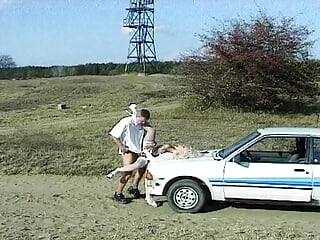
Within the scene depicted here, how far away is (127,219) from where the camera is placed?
8.72 meters

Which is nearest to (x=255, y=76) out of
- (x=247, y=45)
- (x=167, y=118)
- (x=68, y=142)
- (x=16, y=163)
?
(x=247, y=45)

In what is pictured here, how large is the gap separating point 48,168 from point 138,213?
13.1 ft

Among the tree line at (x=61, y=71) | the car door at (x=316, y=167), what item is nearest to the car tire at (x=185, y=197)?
the car door at (x=316, y=167)

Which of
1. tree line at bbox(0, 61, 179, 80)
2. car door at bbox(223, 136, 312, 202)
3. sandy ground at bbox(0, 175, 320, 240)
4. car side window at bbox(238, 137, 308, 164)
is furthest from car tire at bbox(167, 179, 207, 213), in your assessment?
tree line at bbox(0, 61, 179, 80)

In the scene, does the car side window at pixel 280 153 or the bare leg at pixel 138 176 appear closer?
the car side window at pixel 280 153

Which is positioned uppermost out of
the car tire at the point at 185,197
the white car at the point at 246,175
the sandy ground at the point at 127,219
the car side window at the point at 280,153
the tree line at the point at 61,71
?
the tree line at the point at 61,71

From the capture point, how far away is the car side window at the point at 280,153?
8.95 metres

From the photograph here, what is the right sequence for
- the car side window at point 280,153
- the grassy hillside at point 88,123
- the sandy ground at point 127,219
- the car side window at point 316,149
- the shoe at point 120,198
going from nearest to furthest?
the sandy ground at point 127,219, the car side window at point 316,149, the car side window at point 280,153, the shoe at point 120,198, the grassy hillside at point 88,123

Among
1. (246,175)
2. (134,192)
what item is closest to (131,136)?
(134,192)

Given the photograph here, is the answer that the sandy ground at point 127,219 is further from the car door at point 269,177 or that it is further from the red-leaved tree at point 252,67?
→ the red-leaved tree at point 252,67

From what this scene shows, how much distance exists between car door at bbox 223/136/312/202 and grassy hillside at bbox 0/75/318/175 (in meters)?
4.07

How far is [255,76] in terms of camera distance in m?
26.0

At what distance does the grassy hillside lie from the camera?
44.2 feet

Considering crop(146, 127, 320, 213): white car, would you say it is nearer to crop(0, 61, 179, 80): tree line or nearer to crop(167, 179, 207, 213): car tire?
crop(167, 179, 207, 213): car tire
